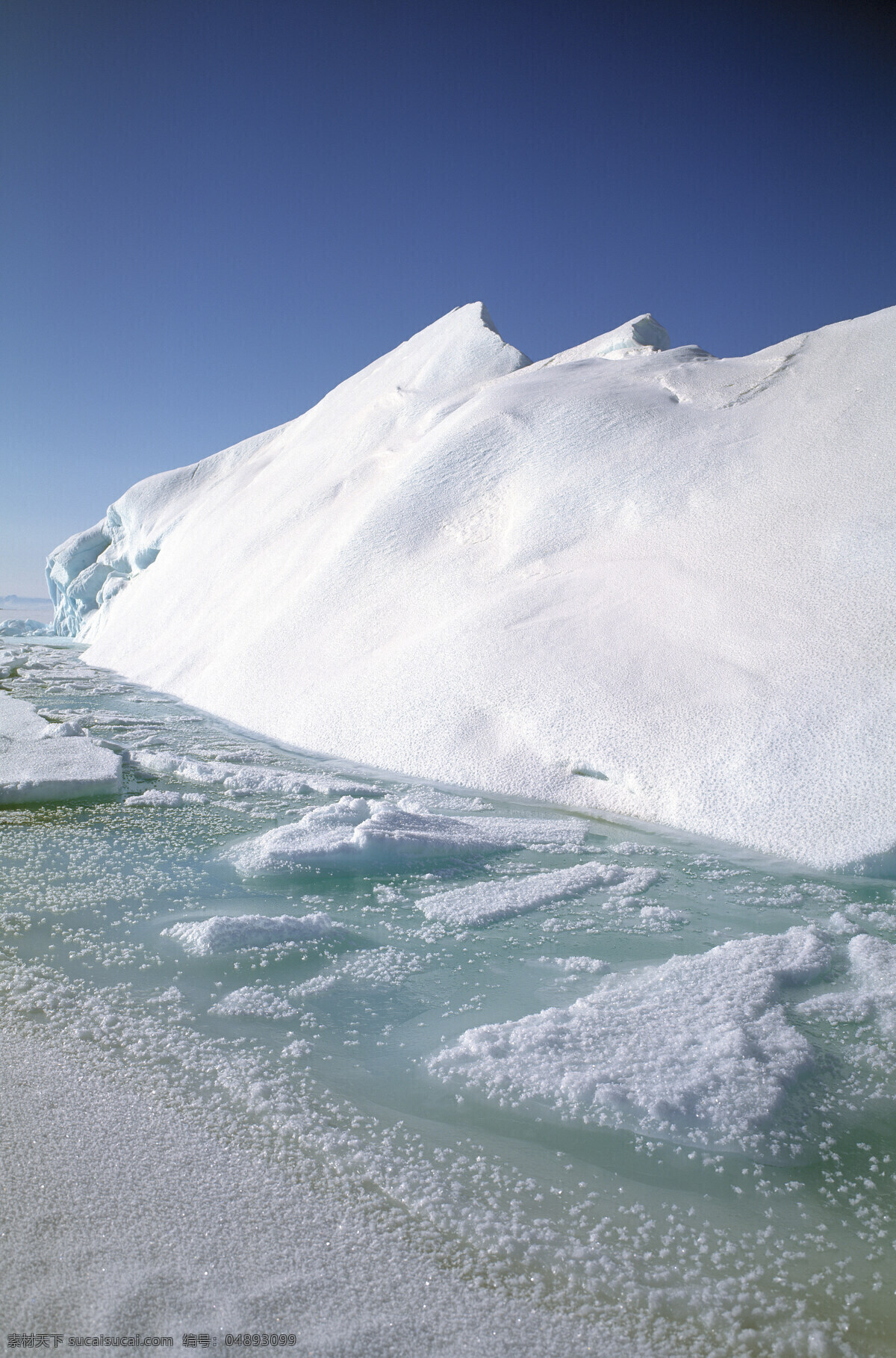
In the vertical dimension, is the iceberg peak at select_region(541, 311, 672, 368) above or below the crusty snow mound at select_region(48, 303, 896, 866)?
above

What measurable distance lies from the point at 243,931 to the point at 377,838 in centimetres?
106

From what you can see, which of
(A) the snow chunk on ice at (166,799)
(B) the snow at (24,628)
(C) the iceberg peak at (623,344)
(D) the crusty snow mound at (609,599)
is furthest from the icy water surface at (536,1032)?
(B) the snow at (24,628)

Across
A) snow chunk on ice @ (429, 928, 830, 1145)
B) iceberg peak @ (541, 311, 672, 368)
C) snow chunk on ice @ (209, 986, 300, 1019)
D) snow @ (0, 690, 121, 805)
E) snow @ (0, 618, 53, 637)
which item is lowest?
snow chunk on ice @ (209, 986, 300, 1019)

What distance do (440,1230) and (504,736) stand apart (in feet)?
12.6

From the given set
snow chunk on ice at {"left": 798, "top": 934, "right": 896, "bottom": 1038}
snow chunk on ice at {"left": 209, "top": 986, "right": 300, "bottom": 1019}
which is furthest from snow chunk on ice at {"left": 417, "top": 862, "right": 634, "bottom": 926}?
snow chunk on ice at {"left": 798, "top": 934, "right": 896, "bottom": 1038}

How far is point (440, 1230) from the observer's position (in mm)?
1454

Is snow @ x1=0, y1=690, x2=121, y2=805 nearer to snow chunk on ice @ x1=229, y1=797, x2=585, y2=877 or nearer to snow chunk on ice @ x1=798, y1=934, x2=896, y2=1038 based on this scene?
snow chunk on ice @ x1=229, y1=797, x2=585, y2=877

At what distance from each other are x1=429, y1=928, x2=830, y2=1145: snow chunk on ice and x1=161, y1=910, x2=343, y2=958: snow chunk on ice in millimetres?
899

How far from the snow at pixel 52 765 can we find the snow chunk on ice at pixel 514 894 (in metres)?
2.70

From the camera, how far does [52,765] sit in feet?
15.9

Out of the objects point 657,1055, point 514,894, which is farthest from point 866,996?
point 514,894

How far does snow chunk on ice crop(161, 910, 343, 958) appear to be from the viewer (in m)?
2.60

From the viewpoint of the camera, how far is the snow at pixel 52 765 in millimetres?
4441

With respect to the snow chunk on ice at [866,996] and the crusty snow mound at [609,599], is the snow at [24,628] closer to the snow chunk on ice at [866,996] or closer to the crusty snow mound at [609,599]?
the crusty snow mound at [609,599]
